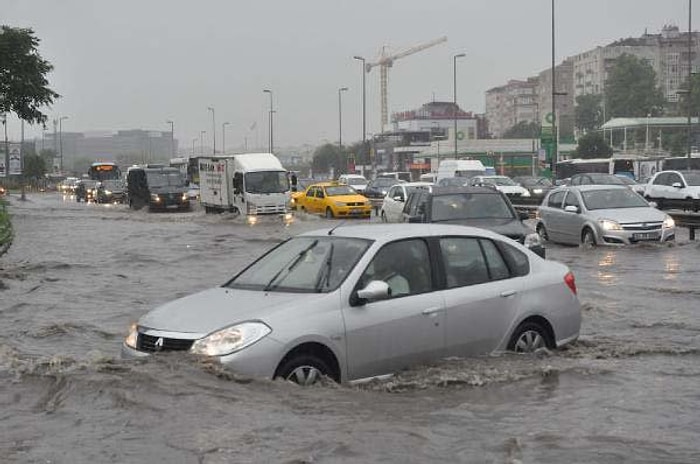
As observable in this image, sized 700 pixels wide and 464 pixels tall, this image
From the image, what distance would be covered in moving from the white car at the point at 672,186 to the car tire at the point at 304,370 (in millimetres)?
26774

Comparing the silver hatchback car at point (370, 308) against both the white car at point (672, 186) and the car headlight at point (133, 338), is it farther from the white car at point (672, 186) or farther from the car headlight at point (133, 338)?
the white car at point (672, 186)

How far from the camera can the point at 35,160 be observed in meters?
118

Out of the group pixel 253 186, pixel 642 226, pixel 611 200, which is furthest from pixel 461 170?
pixel 642 226

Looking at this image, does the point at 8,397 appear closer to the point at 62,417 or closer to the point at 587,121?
the point at 62,417

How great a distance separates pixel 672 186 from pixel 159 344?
28300mm

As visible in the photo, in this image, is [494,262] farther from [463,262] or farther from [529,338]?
[529,338]

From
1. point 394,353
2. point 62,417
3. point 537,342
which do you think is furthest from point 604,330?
point 62,417

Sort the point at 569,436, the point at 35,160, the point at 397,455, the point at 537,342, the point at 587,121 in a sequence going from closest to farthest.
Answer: the point at 397,455, the point at 569,436, the point at 537,342, the point at 35,160, the point at 587,121

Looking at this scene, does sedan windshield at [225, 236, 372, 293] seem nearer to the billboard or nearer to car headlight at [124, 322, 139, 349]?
car headlight at [124, 322, 139, 349]

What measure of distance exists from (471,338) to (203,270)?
12.8 m

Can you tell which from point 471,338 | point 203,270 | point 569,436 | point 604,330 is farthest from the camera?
point 203,270

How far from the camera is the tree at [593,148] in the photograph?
316 ft

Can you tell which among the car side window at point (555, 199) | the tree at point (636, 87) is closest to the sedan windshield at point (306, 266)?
the car side window at point (555, 199)

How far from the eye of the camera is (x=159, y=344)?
6961 millimetres
